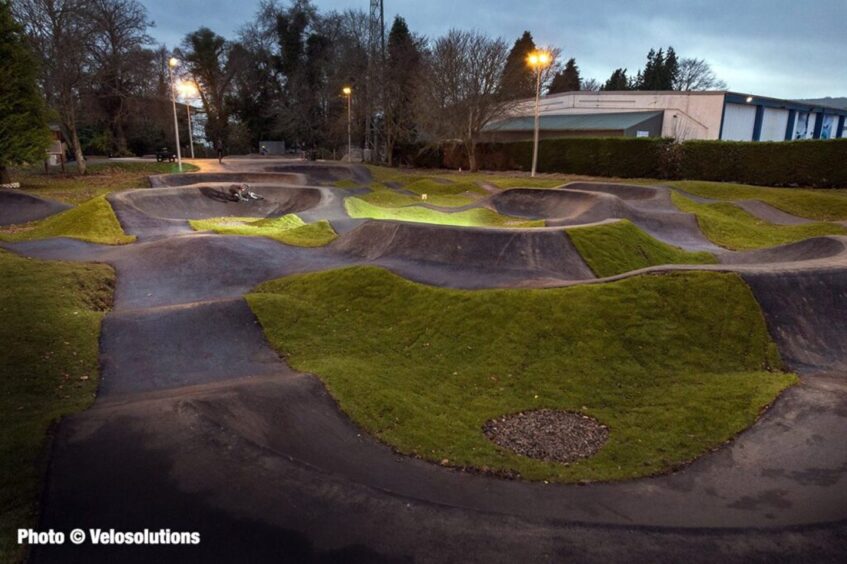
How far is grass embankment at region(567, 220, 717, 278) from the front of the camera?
1699cm

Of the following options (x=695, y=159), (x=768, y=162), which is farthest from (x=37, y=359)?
(x=695, y=159)

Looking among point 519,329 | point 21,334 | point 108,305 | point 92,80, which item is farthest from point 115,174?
point 519,329

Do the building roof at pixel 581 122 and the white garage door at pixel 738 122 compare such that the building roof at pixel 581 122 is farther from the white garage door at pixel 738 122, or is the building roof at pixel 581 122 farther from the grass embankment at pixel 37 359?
the grass embankment at pixel 37 359

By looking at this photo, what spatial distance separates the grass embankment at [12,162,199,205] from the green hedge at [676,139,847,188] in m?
36.6

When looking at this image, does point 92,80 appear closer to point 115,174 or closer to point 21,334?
point 115,174

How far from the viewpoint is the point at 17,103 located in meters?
30.0

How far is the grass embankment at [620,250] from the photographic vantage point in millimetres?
16992

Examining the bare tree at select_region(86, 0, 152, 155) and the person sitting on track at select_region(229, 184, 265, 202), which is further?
the bare tree at select_region(86, 0, 152, 155)

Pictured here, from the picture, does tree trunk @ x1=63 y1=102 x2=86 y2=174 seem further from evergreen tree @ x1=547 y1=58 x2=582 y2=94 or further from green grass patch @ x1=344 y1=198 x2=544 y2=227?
evergreen tree @ x1=547 y1=58 x2=582 y2=94

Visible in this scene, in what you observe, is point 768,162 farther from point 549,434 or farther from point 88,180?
point 88,180

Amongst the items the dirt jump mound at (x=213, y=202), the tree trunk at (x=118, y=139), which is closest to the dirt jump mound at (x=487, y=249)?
the dirt jump mound at (x=213, y=202)

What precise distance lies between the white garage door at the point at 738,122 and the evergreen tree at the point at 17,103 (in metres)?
52.4

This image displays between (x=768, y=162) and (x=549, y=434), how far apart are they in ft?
110

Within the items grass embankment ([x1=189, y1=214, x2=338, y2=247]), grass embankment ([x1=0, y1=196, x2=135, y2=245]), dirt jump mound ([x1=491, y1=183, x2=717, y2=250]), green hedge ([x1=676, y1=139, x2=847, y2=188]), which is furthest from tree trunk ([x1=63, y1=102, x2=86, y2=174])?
green hedge ([x1=676, y1=139, x2=847, y2=188])
